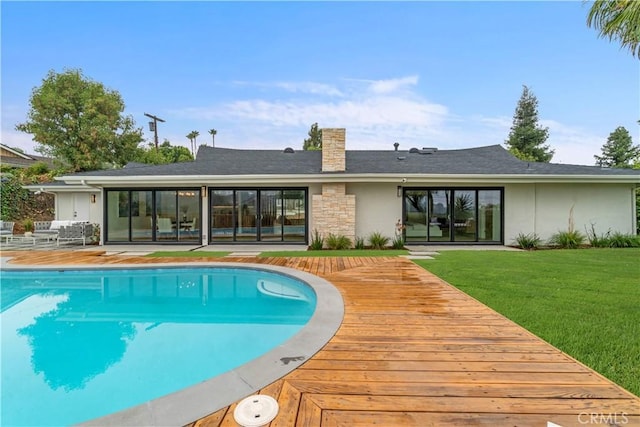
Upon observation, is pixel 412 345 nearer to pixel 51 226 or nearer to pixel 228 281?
pixel 228 281

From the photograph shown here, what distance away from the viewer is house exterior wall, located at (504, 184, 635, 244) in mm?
11359

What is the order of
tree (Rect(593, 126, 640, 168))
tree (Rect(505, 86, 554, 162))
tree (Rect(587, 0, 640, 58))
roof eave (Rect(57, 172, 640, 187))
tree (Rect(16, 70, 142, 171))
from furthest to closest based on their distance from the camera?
tree (Rect(593, 126, 640, 168)) < tree (Rect(505, 86, 554, 162)) < tree (Rect(16, 70, 142, 171)) < roof eave (Rect(57, 172, 640, 187)) < tree (Rect(587, 0, 640, 58))

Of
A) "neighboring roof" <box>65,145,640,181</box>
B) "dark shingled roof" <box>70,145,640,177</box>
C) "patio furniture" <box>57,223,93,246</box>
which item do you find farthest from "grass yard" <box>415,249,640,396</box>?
"patio furniture" <box>57,223,93,246</box>

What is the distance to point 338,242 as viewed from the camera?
35.6 ft

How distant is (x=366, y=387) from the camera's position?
2352 mm

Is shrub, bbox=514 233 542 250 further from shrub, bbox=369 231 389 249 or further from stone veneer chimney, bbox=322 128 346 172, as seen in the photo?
stone veneer chimney, bbox=322 128 346 172

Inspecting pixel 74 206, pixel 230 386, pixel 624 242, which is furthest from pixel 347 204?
pixel 74 206

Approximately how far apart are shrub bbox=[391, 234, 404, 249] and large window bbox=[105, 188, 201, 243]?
7318 mm

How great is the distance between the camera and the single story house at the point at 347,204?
11.1 m

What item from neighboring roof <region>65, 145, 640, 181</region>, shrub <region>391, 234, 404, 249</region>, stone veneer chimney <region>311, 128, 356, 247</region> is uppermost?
neighboring roof <region>65, 145, 640, 181</region>

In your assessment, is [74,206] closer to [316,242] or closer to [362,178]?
[316,242]

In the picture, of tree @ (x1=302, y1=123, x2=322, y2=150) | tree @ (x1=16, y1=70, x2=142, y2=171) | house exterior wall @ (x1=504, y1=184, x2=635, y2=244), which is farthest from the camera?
tree @ (x1=302, y1=123, x2=322, y2=150)

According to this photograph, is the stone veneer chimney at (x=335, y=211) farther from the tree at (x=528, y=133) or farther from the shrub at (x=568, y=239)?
the tree at (x=528, y=133)

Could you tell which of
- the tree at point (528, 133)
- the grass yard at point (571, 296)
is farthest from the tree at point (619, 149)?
the grass yard at point (571, 296)
